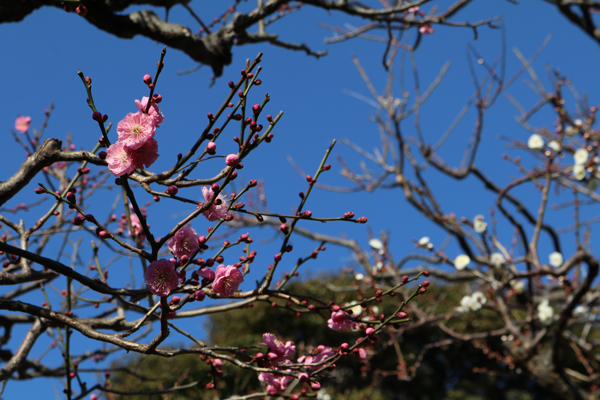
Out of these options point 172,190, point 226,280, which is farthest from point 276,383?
point 172,190

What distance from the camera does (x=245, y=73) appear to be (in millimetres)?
1214

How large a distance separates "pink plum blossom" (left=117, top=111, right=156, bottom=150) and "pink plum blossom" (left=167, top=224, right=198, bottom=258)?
0.29m

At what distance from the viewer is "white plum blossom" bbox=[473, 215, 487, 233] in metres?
4.61

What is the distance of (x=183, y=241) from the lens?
1340mm

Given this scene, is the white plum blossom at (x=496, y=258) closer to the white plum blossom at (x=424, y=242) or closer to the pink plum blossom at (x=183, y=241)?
the white plum blossom at (x=424, y=242)

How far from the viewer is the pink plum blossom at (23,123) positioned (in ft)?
11.9

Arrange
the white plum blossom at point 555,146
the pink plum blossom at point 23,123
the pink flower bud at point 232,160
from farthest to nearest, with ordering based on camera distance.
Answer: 1. the white plum blossom at point 555,146
2. the pink plum blossom at point 23,123
3. the pink flower bud at point 232,160

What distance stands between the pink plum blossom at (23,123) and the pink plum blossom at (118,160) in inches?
117

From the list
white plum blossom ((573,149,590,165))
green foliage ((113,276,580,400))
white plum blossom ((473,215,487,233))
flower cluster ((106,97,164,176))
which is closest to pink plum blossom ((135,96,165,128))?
flower cluster ((106,97,164,176))

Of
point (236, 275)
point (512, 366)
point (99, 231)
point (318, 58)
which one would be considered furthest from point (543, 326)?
point (99, 231)

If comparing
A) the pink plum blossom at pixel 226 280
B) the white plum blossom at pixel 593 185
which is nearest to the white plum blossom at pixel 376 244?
the white plum blossom at pixel 593 185

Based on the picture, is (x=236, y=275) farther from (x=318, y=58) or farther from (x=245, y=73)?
(x=318, y=58)

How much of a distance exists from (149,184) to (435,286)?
10.2m

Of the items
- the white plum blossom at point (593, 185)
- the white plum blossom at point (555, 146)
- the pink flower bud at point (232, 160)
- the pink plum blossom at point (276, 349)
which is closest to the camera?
the pink flower bud at point (232, 160)
